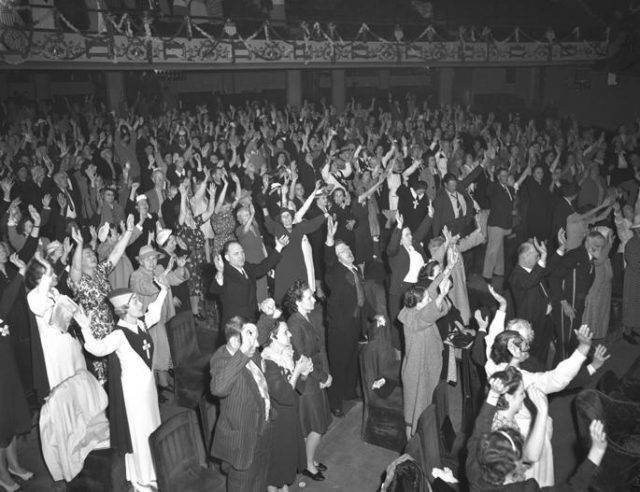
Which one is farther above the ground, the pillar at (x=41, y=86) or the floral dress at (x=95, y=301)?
the pillar at (x=41, y=86)

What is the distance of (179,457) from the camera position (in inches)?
151

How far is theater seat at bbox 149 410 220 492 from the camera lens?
368 cm

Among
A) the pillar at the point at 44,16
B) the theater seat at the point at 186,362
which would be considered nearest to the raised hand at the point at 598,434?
the theater seat at the point at 186,362

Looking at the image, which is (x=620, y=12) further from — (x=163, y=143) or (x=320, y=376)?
(x=320, y=376)

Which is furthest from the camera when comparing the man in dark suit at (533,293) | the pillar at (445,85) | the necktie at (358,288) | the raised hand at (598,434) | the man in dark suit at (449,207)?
the pillar at (445,85)

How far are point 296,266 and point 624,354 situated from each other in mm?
3691

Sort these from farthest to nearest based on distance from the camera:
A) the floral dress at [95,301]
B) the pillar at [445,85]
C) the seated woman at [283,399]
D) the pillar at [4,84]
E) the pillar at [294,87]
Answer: the pillar at [445,85], the pillar at [4,84], the pillar at [294,87], the floral dress at [95,301], the seated woman at [283,399]

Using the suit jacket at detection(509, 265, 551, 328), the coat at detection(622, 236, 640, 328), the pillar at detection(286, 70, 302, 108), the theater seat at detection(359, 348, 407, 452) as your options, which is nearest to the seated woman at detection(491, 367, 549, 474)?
the theater seat at detection(359, 348, 407, 452)

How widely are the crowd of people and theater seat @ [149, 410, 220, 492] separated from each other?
196 millimetres

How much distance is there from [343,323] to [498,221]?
3711mm

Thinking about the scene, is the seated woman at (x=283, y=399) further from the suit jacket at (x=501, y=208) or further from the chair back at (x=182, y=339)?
the suit jacket at (x=501, y=208)

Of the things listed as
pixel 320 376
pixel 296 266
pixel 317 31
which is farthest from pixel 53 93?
pixel 320 376

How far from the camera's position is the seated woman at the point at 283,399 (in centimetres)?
401

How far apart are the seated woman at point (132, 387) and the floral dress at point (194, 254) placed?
2.77m
